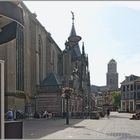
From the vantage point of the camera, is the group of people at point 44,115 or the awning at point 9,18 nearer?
the awning at point 9,18

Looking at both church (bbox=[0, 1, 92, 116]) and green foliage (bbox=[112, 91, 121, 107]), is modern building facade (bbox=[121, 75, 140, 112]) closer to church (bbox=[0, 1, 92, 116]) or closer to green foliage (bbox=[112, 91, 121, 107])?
green foliage (bbox=[112, 91, 121, 107])

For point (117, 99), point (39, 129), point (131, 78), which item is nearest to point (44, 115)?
point (39, 129)

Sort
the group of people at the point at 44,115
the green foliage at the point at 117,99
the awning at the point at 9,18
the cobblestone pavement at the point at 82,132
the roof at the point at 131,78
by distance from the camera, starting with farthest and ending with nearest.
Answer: the green foliage at the point at 117,99 < the roof at the point at 131,78 < the group of people at the point at 44,115 < the cobblestone pavement at the point at 82,132 < the awning at the point at 9,18

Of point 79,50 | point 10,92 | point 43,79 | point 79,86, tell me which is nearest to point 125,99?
point 79,50

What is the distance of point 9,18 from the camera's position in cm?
1091

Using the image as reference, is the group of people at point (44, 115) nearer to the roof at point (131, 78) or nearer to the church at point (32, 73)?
the church at point (32, 73)

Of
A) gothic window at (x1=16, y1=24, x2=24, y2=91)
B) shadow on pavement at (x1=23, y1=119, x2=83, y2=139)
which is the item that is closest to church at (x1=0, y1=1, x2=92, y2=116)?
gothic window at (x1=16, y1=24, x2=24, y2=91)

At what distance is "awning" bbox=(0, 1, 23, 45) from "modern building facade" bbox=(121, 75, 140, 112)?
426 feet

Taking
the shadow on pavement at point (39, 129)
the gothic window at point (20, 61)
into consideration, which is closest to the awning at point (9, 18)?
the shadow on pavement at point (39, 129)

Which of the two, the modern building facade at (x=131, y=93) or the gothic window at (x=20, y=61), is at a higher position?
the gothic window at (x=20, y=61)

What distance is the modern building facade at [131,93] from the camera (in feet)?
464

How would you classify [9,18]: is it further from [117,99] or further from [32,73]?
[117,99]

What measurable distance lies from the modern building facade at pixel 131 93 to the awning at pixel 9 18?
130 meters

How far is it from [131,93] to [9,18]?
5399 inches
